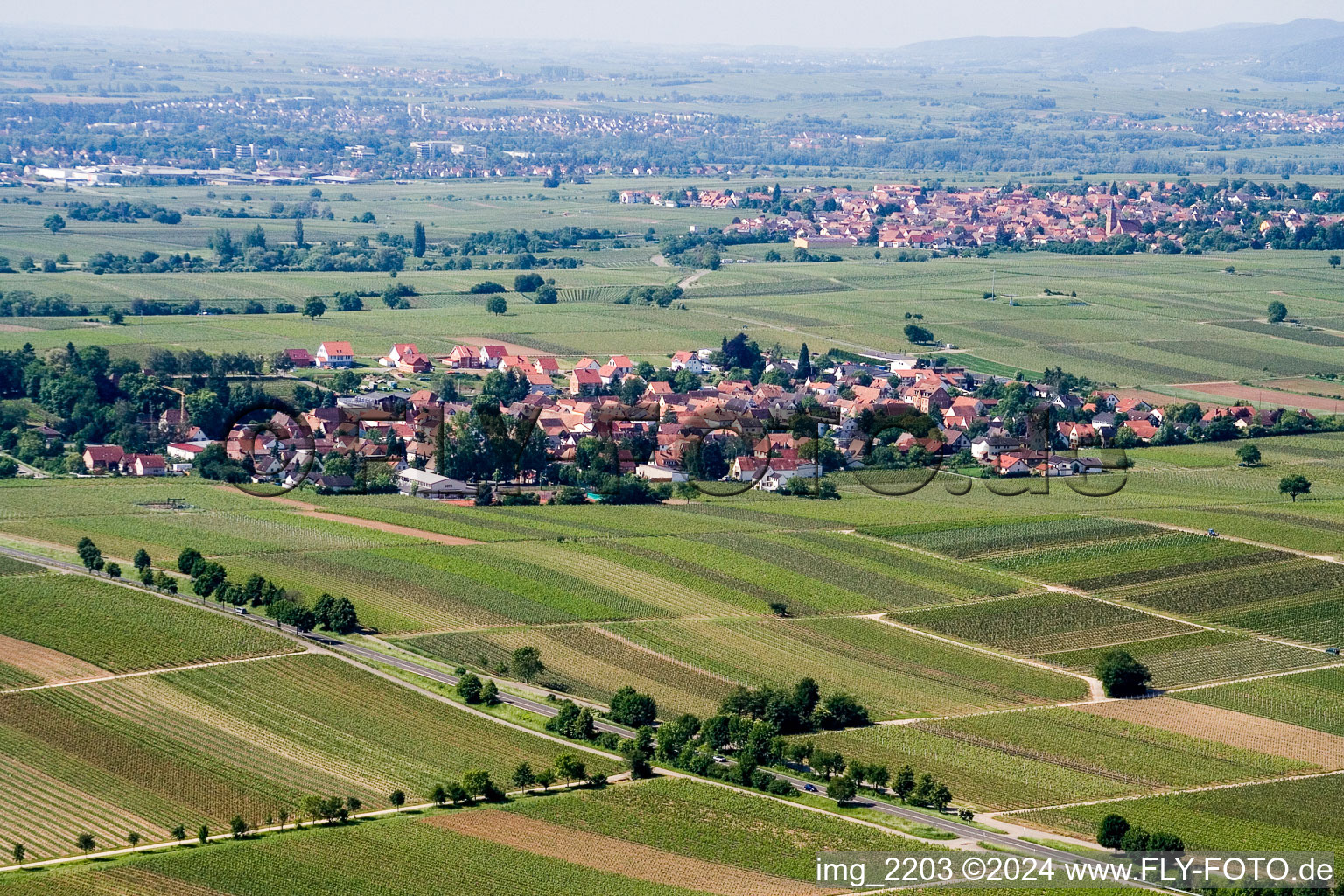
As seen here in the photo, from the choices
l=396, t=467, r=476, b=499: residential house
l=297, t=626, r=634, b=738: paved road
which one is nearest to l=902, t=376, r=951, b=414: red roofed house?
l=396, t=467, r=476, b=499: residential house

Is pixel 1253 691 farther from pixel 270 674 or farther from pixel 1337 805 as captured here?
pixel 270 674

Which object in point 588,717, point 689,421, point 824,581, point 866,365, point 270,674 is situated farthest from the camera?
point 866,365

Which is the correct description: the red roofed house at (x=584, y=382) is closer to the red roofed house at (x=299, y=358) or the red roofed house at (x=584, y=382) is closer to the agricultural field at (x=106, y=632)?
the red roofed house at (x=299, y=358)

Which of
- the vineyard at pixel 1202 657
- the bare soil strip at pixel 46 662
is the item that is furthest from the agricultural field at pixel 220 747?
the vineyard at pixel 1202 657

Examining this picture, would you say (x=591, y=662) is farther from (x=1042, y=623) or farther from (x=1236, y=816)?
(x=1236, y=816)

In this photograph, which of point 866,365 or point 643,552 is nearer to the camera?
point 643,552

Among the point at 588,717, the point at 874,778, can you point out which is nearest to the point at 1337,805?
the point at 874,778

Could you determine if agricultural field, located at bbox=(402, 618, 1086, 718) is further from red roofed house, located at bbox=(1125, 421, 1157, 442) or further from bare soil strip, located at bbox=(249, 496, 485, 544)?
red roofed house, located at bbox=(1125, 421, 1157, 442)
